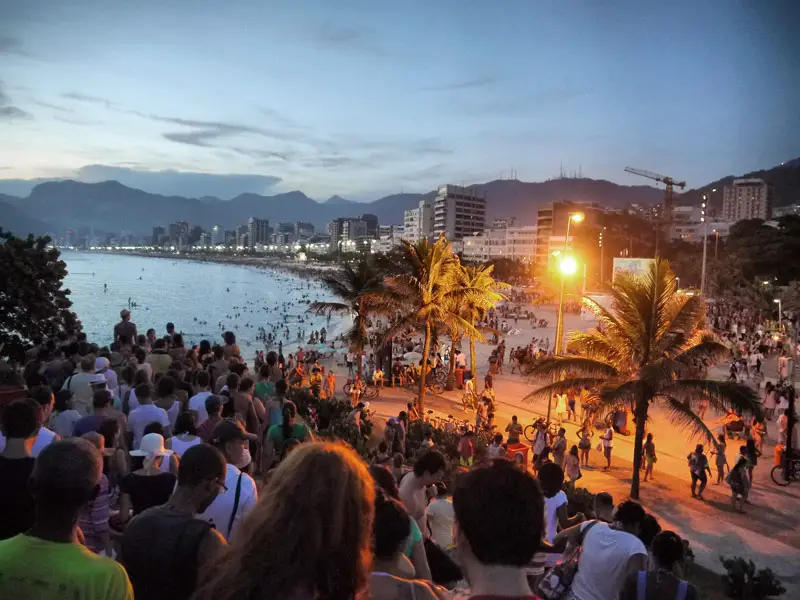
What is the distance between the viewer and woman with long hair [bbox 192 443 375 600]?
5.19 ft

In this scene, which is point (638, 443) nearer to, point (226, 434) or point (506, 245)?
point (226, 434)

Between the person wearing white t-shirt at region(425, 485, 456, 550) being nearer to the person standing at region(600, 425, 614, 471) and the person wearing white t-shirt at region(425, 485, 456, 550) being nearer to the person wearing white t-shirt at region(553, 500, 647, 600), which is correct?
the person wearing white t-shirt at region(553, 500, 647, 600)

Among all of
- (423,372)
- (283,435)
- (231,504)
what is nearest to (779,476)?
(423,372)

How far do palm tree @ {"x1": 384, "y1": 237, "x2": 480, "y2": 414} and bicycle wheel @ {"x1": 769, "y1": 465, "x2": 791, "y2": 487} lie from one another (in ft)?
28.6

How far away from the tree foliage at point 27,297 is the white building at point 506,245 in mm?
139041

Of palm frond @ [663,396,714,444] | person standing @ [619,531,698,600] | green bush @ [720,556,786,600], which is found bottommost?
→ green bush @ [720,556,786,600]

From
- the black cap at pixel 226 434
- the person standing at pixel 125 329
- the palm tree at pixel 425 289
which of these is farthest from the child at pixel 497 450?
the person standing at pixel 125 329

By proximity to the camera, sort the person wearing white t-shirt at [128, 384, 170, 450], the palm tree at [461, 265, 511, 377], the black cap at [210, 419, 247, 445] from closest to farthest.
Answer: the black cap at [210, 419, 247, 445], the person wearing white t-shirt at [128, 384, 170, 450], the palm tree at [461, 265, 511, 377]

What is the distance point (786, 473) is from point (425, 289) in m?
9.96

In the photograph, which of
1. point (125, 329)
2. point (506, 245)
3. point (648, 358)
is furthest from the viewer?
point (506, 245)

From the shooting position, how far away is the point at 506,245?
155 m

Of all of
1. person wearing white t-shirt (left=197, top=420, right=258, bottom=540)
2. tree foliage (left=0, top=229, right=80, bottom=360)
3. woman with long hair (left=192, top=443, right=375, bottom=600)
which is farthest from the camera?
tree foliage (left=0, top=229, right=80, bottom=360)

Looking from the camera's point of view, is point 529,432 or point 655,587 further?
point 529,432

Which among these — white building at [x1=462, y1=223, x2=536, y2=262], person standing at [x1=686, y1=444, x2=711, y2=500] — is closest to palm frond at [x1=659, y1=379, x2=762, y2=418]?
person standing at [x1=686, y1=444, x2=711, y2=500]
